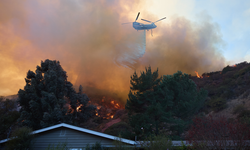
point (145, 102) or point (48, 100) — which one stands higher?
point (48, 100)

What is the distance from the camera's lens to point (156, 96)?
755 inches

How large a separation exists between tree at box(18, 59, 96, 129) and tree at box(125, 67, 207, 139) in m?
9.79

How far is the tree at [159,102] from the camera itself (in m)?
18.0

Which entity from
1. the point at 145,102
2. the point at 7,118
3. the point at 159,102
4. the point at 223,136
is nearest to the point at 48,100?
the point at 7,118

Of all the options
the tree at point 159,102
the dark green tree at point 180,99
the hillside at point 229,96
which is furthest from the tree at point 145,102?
the hillside at point 229,96

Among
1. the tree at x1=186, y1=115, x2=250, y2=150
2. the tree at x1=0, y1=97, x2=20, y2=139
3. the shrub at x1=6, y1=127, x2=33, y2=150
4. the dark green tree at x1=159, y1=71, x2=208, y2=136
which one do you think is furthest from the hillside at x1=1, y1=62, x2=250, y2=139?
the tree at x1=186, y1=115, x2=250, y2=150

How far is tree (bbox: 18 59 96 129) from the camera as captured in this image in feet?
70.1

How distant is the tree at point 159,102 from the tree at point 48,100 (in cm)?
979

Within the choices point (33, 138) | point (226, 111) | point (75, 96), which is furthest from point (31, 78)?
point (226, 111)

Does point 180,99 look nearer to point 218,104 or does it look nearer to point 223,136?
point 223,136

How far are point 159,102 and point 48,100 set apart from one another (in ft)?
52.1

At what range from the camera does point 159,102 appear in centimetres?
1941

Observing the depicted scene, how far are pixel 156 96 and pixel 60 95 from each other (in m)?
15.2

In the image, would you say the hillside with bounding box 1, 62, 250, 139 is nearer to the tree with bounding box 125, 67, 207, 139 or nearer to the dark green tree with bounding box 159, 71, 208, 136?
the dark green tree with bounding box 159, 71, 208, 136
